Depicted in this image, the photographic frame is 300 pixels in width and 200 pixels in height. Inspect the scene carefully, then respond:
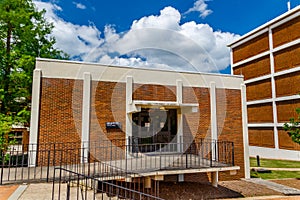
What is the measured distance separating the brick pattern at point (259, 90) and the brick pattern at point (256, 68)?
86 cm

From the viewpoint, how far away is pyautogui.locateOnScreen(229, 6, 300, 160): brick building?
19109 millimetres

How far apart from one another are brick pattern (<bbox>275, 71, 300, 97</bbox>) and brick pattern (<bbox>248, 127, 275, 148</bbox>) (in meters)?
3.66

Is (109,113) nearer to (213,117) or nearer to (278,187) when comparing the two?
(213,117)

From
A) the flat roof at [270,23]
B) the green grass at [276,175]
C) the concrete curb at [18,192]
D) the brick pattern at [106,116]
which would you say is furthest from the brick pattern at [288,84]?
the concrete curb at [18,192]

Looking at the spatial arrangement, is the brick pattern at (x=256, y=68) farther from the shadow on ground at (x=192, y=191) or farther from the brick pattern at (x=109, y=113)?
the shadow on ground at (x=192, y=191)

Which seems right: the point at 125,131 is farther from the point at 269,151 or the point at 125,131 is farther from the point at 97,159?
the point at 269,151

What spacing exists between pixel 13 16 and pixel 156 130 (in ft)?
32.6

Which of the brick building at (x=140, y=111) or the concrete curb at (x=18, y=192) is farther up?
the brick building at (x=140, y=111)

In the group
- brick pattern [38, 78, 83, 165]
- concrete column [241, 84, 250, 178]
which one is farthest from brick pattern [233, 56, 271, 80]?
brick pattern [38, 78, 83, 165]

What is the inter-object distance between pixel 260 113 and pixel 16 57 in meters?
21.6

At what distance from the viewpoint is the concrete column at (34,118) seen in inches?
340

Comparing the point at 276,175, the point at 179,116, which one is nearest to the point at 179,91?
the point at 179,116

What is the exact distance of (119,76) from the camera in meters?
10.3

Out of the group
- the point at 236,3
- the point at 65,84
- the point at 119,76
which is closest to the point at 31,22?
the point at 65,84
